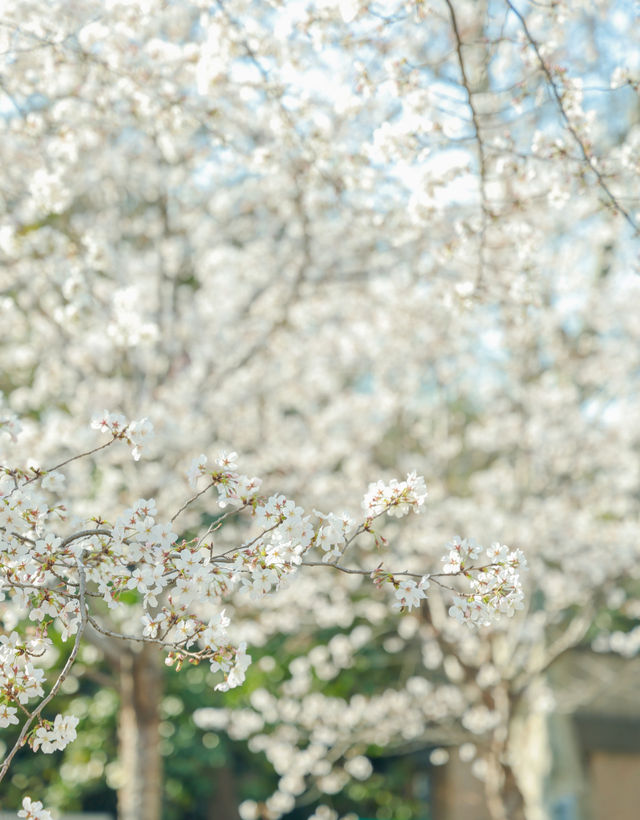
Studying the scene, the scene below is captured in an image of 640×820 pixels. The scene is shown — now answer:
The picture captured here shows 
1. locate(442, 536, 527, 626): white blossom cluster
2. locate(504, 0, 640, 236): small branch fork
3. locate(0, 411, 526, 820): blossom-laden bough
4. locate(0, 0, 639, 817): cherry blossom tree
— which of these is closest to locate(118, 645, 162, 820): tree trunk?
locate(0, 0, 639, 817): cherry blossom tree

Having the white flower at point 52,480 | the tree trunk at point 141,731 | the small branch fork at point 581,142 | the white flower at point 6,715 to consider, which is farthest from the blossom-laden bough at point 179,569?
the tree trunk at point 141,731

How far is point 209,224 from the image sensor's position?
7602mm

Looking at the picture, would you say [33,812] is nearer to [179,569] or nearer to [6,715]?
[6,715]

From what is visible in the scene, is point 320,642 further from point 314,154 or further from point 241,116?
point 314,154

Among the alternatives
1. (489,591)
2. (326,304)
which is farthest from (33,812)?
(326,304)

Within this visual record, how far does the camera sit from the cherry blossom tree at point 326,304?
3.35m

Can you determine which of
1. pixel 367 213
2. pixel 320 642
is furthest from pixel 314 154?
pixel 320 642

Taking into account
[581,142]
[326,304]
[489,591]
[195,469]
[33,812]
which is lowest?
[33,812]

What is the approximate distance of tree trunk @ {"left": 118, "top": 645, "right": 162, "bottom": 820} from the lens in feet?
19.0

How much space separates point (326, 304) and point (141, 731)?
396 centimetres

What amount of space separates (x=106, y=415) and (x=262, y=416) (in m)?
5.42

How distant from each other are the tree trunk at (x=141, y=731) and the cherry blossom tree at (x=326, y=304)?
0.06 metres

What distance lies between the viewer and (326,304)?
8016 millimetres

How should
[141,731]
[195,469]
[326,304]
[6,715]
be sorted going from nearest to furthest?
[6,715] → [195,469] → [141,731] → [326,304]
